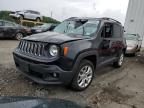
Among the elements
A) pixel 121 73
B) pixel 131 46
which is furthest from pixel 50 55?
pixel 131 46

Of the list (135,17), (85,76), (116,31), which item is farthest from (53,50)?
(135,17)

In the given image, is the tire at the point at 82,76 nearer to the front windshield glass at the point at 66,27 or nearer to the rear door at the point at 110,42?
the rear door at the point at 110,42

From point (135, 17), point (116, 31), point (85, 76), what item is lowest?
point (85, 76)

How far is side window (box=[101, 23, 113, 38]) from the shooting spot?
587cm

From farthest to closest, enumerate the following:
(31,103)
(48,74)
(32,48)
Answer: (32,48)
(48,74)
(31,103)

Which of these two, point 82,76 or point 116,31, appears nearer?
point 82,76

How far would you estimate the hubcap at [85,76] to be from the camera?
16.5 feet

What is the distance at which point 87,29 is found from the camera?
564 centimetres

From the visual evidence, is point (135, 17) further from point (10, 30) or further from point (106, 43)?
point (106, 43)

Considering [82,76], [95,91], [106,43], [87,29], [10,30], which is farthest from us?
[10,30]

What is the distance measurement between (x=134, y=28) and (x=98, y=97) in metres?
13.1

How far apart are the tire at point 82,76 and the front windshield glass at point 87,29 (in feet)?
2.73

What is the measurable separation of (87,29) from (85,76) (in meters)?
1.31

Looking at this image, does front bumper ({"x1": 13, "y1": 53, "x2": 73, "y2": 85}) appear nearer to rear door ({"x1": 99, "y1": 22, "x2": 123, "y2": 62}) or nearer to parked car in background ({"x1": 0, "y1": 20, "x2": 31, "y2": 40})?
rear door ({"x1": 99, "y1": 22, "x2": 123, "y2": 62})
